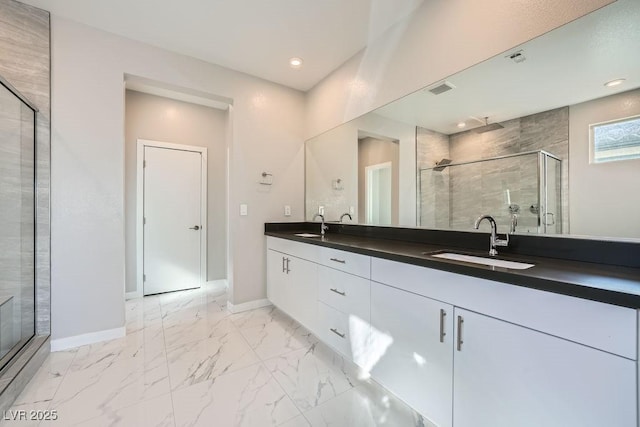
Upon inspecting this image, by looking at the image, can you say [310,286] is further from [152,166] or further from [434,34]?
[152,166]

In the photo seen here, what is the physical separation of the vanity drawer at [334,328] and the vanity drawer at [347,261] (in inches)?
12.7

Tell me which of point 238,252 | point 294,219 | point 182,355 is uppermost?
point 294,219

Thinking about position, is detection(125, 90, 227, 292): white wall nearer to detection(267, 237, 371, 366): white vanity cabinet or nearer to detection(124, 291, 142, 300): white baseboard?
detection(124, 291, 142, 300): white baseboard

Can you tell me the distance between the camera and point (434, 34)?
5.96ft

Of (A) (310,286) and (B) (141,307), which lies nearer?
(A) (310,286)

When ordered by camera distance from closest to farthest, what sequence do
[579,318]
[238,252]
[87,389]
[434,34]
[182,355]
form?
[579,318], [87,389], [434,34], [182,355], [238,252]

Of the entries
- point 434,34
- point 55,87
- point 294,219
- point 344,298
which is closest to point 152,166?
point 55,87

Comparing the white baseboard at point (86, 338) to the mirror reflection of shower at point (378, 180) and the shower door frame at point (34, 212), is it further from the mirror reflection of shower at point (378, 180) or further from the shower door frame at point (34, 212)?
the mirror reflection of shower at point (378, 180)

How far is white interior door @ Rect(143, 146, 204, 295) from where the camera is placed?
3463 mm

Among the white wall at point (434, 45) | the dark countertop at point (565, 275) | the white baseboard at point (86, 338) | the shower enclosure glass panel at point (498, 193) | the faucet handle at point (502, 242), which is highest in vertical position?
the white wall at point (434, 45)

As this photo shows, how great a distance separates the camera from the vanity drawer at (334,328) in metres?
1.79

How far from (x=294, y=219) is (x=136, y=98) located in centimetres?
253

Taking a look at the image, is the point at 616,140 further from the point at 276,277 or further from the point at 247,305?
the point at 247,305

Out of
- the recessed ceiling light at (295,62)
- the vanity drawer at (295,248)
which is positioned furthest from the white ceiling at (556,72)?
the recessed ceiling light at (295,62)
